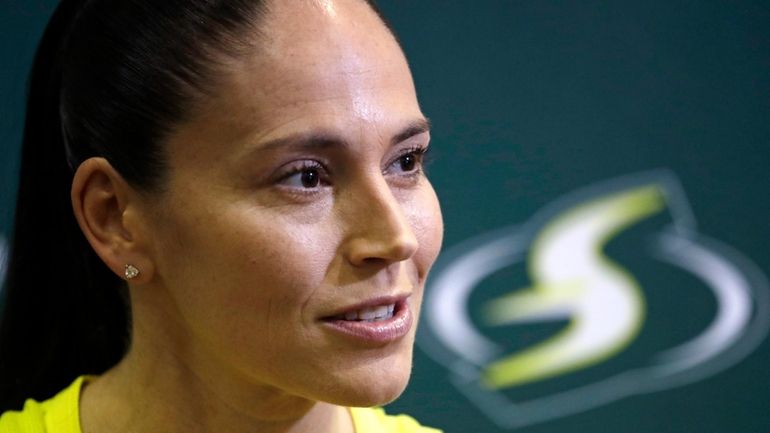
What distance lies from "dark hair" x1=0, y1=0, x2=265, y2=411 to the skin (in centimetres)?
4

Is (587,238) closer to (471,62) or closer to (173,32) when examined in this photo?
(471,62)

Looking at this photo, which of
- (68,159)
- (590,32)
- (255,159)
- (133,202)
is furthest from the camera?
(590,32)

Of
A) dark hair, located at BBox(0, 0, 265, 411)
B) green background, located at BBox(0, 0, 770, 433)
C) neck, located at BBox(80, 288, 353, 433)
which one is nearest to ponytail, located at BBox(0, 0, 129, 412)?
dark hair, located at BBox(0, 0, 265, 411)

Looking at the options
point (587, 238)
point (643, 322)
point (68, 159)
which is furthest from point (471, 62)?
point (68, 159)

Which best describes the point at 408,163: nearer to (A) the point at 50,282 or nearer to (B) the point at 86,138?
(B) the point at 86,138

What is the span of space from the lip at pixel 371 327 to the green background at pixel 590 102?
1032mm

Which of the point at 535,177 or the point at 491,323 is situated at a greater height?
the point at 535,177

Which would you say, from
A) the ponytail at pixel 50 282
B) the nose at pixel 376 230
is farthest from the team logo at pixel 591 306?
the nose at pixel 376 230

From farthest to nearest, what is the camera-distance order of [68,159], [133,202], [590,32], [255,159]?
[590,32]
[68,159]
[133,202]
[255,159]

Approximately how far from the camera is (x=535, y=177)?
2.26 meters

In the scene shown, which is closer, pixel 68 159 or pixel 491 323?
pixel 68 159

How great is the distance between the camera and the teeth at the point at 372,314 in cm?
122

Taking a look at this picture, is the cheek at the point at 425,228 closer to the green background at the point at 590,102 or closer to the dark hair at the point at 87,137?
the dark hair at the point at 87,137

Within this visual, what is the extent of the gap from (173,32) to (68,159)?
11.4 inches
